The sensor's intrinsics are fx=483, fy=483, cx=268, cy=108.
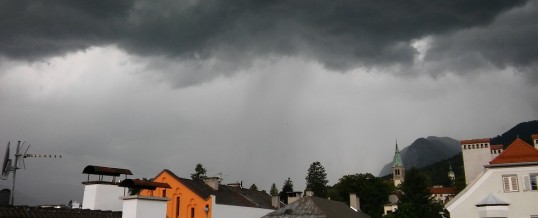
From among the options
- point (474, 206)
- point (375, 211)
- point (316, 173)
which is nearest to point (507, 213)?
point (474, 206)

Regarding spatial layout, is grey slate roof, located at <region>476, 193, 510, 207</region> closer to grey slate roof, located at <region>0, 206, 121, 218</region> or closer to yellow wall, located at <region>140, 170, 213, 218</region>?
yellow wall, located at <region>140, 170, 213, 218</region>

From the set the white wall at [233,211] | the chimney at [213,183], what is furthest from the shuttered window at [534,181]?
the chimney at [213,183]

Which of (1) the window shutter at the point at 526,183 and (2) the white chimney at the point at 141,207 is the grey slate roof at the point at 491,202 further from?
(2) the white chimney at the point at 141,207

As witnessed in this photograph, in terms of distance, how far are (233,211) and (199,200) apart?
4.99m

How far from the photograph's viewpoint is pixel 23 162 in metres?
25.3

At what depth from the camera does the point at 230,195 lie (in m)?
65.7

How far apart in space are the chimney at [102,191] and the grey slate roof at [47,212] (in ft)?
4.33

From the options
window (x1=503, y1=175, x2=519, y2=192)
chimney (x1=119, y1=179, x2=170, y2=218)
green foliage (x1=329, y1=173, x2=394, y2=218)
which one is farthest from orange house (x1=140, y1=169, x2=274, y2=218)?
green foliage (x1=329, y1=173, x2=394, y2=218)

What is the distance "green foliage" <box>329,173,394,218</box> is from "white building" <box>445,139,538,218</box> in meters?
72.8

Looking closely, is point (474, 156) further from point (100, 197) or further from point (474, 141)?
point (100, 197)

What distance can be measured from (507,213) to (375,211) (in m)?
76.4

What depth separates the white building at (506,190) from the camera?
4159 centimetres

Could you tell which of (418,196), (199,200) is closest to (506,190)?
(199,200)

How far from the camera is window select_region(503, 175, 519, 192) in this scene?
42250 mm
